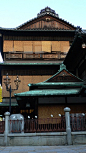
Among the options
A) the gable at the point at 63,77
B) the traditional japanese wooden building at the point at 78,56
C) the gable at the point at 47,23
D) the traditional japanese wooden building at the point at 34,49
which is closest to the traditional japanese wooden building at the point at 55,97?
the gable at the point at 63,77

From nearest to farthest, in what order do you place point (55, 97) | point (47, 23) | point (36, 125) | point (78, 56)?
point (36, 125) < point (55, 97) < point (78, 56) < point (47, 23)

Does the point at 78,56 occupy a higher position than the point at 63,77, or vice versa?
the point at 78,56

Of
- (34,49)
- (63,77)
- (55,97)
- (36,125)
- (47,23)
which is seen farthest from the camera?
(47,23)

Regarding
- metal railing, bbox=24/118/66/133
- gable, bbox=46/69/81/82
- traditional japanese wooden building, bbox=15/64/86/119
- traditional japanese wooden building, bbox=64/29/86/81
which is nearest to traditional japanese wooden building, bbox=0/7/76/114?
traditional japanese wooden building, bbox=64/29/86/81

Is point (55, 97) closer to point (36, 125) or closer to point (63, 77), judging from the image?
point (63, 77)

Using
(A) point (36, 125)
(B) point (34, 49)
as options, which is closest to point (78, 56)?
(A) point (36, 125)

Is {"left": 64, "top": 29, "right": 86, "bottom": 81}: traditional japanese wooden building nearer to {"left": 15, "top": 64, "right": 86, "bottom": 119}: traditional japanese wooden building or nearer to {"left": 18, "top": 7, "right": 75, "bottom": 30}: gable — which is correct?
{"left": 15, "top": 64, "right": 86, "bottom": 119}: traditional japanese wooden building

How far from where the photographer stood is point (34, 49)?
88.4 ft

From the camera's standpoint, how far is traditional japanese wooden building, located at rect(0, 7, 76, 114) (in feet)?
83.5

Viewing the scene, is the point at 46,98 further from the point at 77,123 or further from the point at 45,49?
the point at 45,49

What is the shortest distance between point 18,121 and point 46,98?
384cm

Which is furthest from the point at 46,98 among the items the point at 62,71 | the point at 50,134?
the point at 50,134

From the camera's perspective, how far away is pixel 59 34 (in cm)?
2750

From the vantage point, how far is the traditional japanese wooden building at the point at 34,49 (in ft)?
83.5
